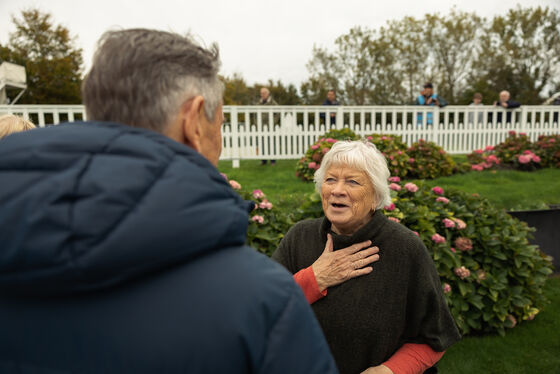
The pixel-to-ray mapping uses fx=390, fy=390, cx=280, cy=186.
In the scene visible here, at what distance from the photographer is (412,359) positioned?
1.79 m

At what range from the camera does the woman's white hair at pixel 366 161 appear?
2.09m

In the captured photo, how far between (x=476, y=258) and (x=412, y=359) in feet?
7.76

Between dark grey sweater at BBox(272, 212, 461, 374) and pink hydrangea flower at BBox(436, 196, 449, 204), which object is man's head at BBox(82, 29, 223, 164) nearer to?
dark grey sweater at BBox(272, 212, 461, 374)

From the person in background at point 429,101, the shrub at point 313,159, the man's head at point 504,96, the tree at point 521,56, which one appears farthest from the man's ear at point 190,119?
the tree at point 521,56

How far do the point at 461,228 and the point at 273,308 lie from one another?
3.44 metres

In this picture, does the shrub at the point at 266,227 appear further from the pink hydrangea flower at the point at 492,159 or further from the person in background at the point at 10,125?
the pink hydrangea flower at the point at 492,159

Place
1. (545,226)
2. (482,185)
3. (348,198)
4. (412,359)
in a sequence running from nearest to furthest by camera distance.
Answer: (412,359) < (348,198) < (545,226) < (482,185)

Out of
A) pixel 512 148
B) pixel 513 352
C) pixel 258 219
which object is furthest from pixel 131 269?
pixel 512 148

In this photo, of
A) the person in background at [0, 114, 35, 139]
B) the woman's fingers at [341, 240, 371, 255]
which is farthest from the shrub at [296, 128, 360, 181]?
the person in background at [0, 114, 35, 139]

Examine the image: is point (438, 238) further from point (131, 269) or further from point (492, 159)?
point (492, 159)

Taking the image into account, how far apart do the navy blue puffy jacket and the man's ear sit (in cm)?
12

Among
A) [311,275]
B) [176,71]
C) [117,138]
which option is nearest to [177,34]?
[176,71]

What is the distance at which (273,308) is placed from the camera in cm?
70

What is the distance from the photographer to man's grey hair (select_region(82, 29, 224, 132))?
792 millimetres
